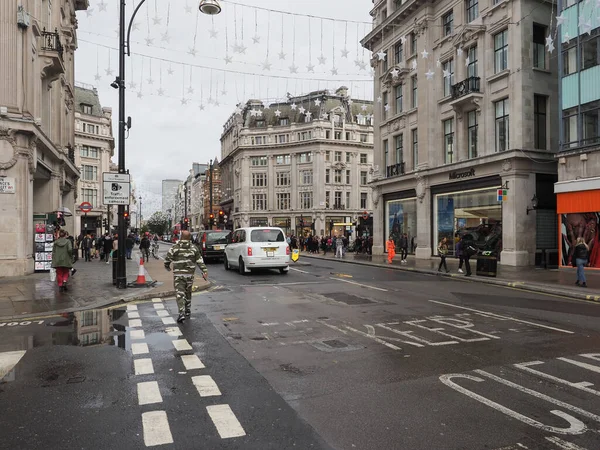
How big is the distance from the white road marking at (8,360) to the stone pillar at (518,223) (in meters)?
Answer: 21.3

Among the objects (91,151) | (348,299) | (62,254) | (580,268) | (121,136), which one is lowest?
(348,299)

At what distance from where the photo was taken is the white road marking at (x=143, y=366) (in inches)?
221

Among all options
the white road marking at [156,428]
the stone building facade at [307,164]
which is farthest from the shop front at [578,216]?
the stone building facade at [307,164]

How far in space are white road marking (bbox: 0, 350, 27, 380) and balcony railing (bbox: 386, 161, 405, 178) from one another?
28049mm

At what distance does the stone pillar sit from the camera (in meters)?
22.2

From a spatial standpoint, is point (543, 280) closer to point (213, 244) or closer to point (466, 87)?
point (466, 87)

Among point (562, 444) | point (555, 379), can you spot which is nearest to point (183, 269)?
point (555, 379)

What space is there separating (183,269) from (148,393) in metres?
4.32

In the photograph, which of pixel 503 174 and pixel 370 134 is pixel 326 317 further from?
pixel 370 134

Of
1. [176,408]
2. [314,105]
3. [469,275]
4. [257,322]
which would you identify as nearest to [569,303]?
[469,275]

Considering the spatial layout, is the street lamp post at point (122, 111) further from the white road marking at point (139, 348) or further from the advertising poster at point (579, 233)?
the advertising poster at point (579, 233)

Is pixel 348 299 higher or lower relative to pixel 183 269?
lower

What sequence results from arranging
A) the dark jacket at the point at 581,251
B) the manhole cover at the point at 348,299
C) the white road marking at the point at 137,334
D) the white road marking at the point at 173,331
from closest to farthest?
1. the white road marking at the point at 137,334
2. the white road marking at the point at 173,331
3. the manhole cover at the point at 348,299
4. the dark jacket at the point at 581,251

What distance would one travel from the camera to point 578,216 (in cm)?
1997
